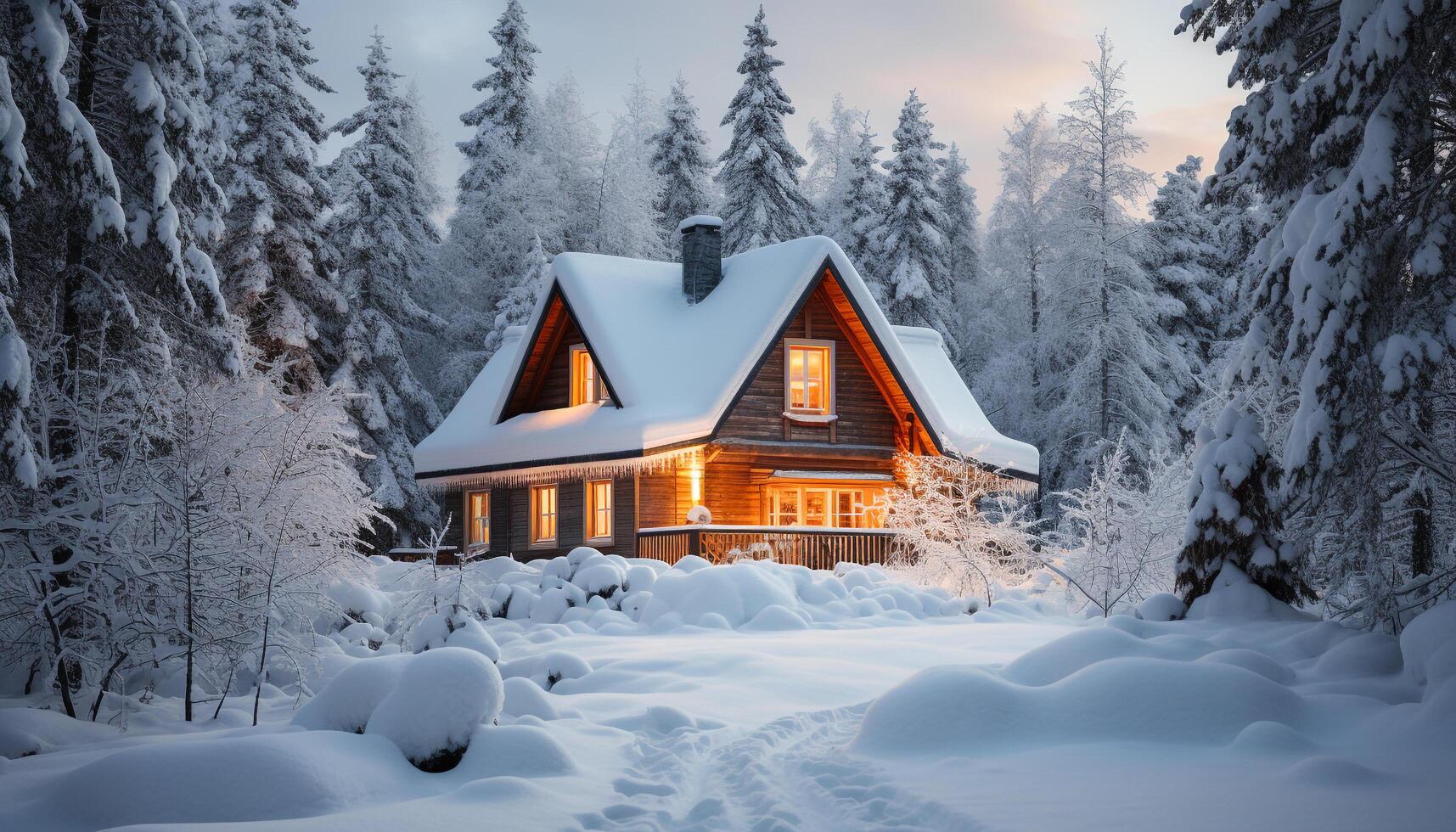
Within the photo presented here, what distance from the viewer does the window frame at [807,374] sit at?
24.5 m

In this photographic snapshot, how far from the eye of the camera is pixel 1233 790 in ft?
15.9

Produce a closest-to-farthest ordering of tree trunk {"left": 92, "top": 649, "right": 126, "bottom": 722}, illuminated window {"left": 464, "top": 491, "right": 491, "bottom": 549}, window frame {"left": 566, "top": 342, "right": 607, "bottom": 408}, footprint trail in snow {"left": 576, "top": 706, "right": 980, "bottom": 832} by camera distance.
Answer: footprint trail in snow {"left": 576, "top": 706, "right": 980, "bottom": 832}, tree trunk {"left": 92, "top": 649, "right": 126, "bottom": 722}, window frame {"left": 566, "top": 342, "right": 607, "bottom": 408}, illuminated window {"left": 464, "top": 491, "right": 491, "bottom": 549}

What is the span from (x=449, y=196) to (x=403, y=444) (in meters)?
18.6

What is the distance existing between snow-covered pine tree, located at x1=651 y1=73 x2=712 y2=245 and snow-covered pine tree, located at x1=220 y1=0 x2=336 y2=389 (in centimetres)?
1609

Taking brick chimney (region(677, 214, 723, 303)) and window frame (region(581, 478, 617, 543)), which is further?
brick chimney (region(677, 214, 723, 303))

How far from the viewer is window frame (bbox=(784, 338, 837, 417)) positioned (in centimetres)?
2445

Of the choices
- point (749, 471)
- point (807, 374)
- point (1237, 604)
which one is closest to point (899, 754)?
point (1237, 604)

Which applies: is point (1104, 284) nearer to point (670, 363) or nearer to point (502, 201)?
point (670, 363)

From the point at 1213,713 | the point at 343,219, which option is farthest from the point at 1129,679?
the point at 343,219

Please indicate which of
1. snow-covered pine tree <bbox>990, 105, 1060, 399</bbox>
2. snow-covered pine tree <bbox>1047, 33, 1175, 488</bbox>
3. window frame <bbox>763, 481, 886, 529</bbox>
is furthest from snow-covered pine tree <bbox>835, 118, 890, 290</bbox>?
window frame <bbox>763, 481, 886, 529</bbox>

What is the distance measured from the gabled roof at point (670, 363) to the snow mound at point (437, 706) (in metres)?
15.3

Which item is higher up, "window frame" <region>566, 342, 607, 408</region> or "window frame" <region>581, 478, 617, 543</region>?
"window frame" <region>566, 342, 607, 408</region>

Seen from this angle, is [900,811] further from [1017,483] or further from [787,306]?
[1017,483]

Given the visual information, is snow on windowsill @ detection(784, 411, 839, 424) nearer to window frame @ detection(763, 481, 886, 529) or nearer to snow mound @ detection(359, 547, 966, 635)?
window frame @ detection(763, 481, 886, 529)
